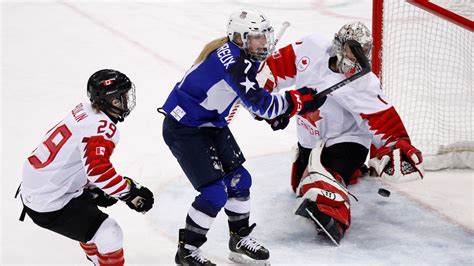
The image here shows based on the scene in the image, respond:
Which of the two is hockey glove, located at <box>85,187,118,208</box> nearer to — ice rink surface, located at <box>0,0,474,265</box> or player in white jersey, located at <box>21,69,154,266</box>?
player in white jersey, located at <box>21,69,154,266</box>

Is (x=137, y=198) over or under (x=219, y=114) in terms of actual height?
under

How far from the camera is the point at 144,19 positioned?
269 inches

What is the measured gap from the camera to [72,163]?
10.3 feet

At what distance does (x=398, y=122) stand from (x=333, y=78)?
0.34 m

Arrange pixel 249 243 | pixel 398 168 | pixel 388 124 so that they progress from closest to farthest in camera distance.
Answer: pixel 249 243, pixel 398 168, pixel 388 124

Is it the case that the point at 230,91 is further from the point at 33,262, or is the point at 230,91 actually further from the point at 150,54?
the point at 150,54

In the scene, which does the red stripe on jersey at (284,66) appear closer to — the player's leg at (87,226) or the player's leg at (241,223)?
the player's leg at (241,223)

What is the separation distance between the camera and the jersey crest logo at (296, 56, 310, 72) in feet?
13.1

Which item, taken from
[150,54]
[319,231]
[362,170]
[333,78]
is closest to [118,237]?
[319,231]

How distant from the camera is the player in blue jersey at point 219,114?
3.34 metres

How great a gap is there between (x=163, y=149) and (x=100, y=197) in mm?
1360

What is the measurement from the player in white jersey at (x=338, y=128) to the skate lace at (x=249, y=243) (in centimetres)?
28

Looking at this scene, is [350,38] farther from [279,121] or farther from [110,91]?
[110,91]

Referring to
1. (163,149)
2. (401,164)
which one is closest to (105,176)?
(401,164)
